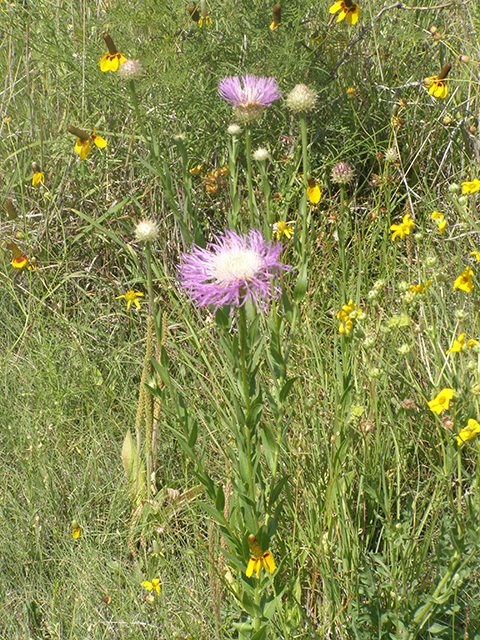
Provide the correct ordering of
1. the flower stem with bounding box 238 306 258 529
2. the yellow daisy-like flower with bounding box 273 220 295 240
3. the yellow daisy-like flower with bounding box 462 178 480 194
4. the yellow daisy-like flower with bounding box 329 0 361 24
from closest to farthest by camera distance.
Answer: the flower stem with bounding box 238 306 258 529
the yellow daisy-like flower with bounding box 462 178 480 194
the yellow daisy-like flower with bounding box 273 220 295 240
the yellow daisy-like flower with bounding box 329 0 361 24

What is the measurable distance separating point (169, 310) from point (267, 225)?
116 cm

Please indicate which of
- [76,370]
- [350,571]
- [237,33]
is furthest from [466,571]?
[237,33]

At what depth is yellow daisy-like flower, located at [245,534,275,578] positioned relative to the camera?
3.72 feet

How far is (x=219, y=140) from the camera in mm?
2545

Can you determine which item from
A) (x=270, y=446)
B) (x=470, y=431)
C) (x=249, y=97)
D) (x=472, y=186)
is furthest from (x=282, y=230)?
(x=470, y=431)

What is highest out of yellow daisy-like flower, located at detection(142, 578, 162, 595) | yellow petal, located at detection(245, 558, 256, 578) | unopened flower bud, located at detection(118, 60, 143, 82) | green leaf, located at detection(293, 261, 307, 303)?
unopened flower bud, located at detection(118, 60, 143, 82)

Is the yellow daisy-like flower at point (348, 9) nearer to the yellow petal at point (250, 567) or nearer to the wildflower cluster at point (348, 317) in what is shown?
the wildflower cluster at point (348, 317)

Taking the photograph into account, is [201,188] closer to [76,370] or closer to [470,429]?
[76,370]

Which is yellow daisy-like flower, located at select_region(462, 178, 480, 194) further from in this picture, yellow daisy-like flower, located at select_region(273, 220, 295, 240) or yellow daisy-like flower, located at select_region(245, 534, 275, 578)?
yellow daisy-like flower, located at select_region(245, 534, 275, 578)

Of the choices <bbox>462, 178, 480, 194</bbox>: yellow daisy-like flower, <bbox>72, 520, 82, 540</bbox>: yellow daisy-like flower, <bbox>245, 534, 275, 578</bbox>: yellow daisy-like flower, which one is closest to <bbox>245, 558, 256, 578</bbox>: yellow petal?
<bbox>245, 534, 275, 578</bbox>: yellow daisy-like flower

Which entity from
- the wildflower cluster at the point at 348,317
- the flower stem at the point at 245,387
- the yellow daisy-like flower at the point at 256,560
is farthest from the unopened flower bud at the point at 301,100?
the yellow daisy-like flower at the point at 256,560

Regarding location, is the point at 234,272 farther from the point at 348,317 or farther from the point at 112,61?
the point at 112,61

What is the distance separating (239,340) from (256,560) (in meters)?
0.50

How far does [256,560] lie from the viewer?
1.16 m
